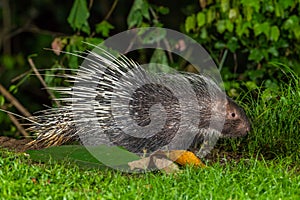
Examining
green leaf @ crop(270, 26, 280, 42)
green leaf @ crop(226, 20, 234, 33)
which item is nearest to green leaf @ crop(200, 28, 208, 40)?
green leaf @ crop(226, 20, 234, 33)

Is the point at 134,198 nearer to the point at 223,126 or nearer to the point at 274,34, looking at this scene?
the point at 223,126

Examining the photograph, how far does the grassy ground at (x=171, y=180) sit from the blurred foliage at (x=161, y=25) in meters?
1.34

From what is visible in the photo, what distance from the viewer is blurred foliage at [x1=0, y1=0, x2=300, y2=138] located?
295 inches

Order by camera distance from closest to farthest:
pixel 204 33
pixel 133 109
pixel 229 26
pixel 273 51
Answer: pixel 133 109, pixel 229 26, pixel 273 51, pixel 204 33

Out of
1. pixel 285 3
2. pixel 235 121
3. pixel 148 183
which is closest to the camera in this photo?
pixel 148 183

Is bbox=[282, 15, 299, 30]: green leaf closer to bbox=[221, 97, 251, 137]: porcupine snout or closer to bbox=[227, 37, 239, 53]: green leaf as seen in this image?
bbox=[227, 37, 239, 53]: green leaf

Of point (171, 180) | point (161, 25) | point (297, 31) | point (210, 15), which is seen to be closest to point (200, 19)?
point (210, 15)

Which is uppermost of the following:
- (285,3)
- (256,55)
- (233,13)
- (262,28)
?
(285,3)

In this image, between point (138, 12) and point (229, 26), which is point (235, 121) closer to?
point (229, 26)

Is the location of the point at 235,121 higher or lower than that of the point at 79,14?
lower

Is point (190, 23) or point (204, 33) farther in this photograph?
point (204, 33)

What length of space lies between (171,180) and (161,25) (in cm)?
351

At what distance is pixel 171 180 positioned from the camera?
15.1 ft

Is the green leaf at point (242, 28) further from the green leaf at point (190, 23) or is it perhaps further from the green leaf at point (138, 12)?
the green leaf at point (138, 12)
